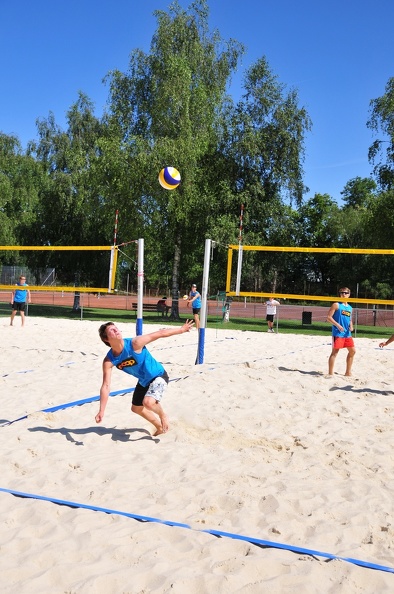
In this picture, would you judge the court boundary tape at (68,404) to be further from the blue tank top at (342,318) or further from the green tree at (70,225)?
the green tree at (70,225)

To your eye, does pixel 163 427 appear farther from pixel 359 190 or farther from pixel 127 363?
pixel 359 190

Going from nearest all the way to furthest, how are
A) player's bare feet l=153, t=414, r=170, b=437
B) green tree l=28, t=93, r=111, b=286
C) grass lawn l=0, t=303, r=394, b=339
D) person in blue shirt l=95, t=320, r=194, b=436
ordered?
1. person in blue shirt l=95, t=320, r=194, b=436
2. player's bare feet l=153, t=414, r=170, b=437
3. grass lawn l=0, t=303, r=394, b=339
4. green tree l=28, t=93, r=111, b=286

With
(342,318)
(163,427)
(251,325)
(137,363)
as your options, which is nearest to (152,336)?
(137,363)

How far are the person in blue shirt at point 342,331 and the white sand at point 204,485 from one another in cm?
50

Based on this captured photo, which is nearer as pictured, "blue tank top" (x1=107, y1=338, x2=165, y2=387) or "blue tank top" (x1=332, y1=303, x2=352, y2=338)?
"blue tank top" (x1=107, y1=338, x2=165, y2=387)

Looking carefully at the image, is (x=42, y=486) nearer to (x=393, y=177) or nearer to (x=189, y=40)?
(x=393, y=177)

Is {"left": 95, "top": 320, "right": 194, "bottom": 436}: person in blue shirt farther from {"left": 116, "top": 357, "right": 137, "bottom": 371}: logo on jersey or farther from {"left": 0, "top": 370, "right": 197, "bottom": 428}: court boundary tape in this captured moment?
{"left": 0, "top": 370, "right": 197, "bottom": 428}: court boundary tape

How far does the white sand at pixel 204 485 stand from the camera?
8.32 ft

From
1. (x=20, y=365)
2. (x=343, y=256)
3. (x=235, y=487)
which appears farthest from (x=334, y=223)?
(x=235, y=487)

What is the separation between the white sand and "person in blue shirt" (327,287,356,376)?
0.50 m

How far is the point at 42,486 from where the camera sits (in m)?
3.52

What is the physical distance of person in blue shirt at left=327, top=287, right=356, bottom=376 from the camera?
7473mm

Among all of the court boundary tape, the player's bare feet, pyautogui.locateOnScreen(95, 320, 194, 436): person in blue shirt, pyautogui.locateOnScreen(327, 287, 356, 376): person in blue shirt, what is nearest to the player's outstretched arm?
pyautogui.locateOnScreen(95, 320, 194, 436): person in blue shirt

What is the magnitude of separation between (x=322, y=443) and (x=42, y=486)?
7.18 ft
